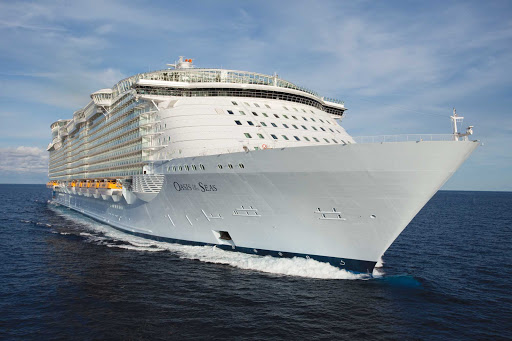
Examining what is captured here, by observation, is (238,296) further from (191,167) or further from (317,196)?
(191,167)

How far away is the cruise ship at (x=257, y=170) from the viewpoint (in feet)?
43.1

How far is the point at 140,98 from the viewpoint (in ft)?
74.9

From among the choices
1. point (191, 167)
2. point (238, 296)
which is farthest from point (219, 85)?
point (238, 296)

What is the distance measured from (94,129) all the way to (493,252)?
3863 cm

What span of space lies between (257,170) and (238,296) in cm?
529

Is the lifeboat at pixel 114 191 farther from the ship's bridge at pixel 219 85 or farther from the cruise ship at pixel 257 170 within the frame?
the ship's bridge at pixel 219 85

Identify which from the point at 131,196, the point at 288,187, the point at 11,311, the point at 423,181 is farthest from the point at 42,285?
the point at 423,181

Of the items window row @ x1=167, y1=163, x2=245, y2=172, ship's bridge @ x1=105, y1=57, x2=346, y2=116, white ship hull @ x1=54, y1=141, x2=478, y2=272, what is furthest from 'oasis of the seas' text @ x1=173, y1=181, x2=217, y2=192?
ship's bridge @ x1=105, y1=57, x2=346, y2=116

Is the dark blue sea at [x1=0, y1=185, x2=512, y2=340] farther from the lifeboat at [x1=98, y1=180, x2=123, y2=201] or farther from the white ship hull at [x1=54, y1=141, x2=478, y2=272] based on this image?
the lifeboat at [x1=98, y1=180, x2=123, y2=201]

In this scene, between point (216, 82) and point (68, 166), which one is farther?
point (68, 166)

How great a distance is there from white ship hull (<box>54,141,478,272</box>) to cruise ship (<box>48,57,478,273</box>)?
0.04 m

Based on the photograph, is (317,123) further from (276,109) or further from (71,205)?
(71,205)

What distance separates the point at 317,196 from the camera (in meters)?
14.4

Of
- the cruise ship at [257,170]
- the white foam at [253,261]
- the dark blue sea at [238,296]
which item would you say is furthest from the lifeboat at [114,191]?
the dark blue sea at [238,296]
